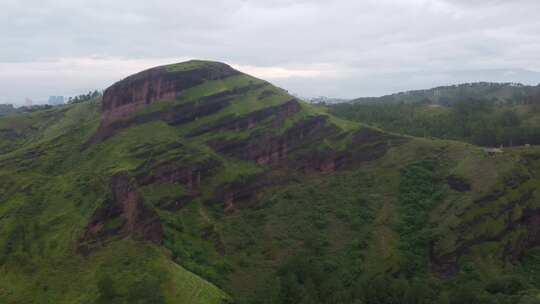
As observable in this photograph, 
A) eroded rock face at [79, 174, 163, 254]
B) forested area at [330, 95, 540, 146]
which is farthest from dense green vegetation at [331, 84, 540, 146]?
eroded rock face at [79, 174, 163, 254]

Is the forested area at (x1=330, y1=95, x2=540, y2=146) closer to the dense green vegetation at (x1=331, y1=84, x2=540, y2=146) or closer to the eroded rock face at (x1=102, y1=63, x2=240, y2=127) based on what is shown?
the dense green vegetation at (x1=331, y1=84, x2=540, y2=146)

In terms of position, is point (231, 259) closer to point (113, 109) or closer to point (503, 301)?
point (503, 301)

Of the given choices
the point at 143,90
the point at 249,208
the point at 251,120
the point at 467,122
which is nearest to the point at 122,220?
the point at 249,208

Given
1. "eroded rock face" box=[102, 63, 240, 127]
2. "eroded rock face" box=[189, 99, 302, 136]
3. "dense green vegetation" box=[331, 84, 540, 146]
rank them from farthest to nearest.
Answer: "dense green vegetation" box=[331, 84, 540, 146]
"eroded rock face" box=[102, 63, 240, 127]
"eroded rock face" box=[189, 99, 302, 136]

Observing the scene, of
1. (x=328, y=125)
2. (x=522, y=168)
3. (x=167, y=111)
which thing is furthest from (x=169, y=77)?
(x=522, y=168)

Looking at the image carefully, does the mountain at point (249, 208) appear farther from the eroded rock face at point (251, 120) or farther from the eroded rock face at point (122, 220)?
the eroded rock face at point (251, 120)
